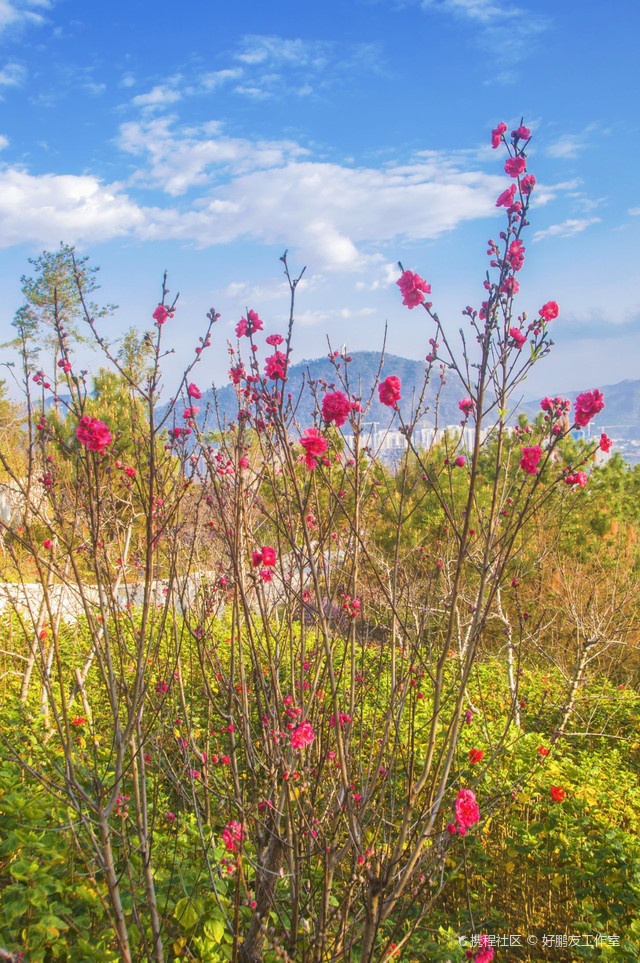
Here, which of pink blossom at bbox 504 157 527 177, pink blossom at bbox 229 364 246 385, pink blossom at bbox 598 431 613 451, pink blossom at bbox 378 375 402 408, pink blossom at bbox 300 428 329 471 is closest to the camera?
pink blossom at bbox 300 428 329 471

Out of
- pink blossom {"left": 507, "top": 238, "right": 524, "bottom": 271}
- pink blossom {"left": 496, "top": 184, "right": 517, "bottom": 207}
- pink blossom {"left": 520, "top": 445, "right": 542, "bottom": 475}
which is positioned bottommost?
pink blossom {"left": 520, "top": 445, "right": 542, "bottom": 475}

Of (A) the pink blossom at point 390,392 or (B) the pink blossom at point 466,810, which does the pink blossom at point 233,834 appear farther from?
(A) the pink blossom at point 390,392

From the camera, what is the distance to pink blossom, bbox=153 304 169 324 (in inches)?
76.9

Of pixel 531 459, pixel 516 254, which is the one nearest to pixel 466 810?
pixel 531 459

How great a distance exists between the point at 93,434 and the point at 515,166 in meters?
1.60

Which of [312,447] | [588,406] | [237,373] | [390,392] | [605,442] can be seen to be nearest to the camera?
[312,447]

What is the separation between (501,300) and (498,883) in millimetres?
3440

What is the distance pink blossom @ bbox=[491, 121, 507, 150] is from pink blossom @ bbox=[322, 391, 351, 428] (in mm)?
1025

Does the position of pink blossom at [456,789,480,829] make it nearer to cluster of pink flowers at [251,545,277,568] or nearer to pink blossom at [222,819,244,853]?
pink blossom at [222,819,244,853]

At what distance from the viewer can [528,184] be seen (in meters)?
1.84

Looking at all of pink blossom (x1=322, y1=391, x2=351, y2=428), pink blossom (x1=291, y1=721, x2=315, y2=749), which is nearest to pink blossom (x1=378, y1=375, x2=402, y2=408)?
pink blossom (x1=322, y1=391, x2=351, y2=428)

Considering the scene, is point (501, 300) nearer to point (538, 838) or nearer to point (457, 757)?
point (538, 838)

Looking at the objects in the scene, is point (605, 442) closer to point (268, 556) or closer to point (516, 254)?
point (516, 254)

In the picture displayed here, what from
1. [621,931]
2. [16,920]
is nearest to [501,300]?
[16,920]
